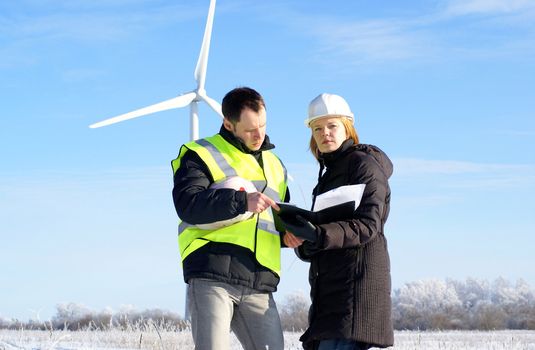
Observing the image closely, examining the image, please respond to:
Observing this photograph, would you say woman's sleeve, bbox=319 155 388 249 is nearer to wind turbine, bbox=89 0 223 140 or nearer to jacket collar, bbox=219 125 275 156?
jacket collar, bbox=219 125 275 156

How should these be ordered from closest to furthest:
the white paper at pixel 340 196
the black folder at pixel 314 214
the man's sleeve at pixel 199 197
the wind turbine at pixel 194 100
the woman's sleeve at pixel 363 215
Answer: the woman's sleeve at pixel 363 215 < the white paper at pixel 340 196 < the black folder at pixel 314 214 < the man's sleeve at pixel 199 197 < the wind turbine at pixel 194 100

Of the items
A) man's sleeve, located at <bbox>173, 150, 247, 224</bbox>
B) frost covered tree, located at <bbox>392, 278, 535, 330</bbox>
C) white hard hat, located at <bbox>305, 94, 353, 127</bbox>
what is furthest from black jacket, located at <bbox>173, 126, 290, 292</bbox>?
frost covered tree, located at <bbox>392, 278, 535, 330</bbox>

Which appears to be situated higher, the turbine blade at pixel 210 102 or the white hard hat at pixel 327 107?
the turbine blade at pixel 210 102

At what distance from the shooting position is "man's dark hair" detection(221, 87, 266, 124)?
541 cm

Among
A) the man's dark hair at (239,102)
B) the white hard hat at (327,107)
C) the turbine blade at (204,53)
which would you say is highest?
the turbine blade at (204,53)

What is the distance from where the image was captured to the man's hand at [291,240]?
17.0 feet

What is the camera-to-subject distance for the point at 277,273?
17.7ft

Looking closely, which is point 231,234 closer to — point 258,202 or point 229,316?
point 258,202

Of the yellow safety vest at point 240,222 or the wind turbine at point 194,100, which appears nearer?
the yellow safety vest at point 240,222

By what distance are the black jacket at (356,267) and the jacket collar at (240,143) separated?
789mm

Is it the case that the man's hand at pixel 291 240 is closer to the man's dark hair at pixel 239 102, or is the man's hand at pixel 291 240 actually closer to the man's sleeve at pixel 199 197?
the man's sleeve at pixel 199 197

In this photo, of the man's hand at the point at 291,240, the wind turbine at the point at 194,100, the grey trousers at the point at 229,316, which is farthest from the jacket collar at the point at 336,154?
the wind turbine at the point at 194,100

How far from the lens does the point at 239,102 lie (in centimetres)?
543

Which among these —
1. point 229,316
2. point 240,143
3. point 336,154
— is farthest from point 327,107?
point 229,316
